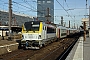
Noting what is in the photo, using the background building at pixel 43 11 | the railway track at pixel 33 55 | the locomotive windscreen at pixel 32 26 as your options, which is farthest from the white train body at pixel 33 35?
the background building at pixel 43 11

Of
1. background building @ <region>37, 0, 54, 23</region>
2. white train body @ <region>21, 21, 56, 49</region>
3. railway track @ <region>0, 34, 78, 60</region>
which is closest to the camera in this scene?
railway track @ <region>0, 34, 78, 60</region>

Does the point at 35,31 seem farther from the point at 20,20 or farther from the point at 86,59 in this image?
the point at 20,20

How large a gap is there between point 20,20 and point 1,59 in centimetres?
11277

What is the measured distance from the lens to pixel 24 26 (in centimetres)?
2089

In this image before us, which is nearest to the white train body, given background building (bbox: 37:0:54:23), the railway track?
the railway track

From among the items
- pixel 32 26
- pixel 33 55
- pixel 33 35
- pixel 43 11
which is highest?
pixel 43 11

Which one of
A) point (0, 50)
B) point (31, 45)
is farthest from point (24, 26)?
point (0, 50)

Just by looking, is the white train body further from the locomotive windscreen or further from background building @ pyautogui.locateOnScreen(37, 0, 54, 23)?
background building @ pyautogui.locateOnScreen(37, 0, 54, 23)

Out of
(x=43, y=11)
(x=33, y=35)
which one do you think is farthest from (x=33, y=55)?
(x=43, y=11)

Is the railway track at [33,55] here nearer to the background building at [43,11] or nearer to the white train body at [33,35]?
the white train body at [33,35]

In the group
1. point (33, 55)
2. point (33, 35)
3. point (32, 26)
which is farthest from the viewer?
point (32, 26)

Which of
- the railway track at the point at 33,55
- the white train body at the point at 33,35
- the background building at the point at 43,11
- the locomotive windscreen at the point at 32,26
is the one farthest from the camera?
the background building at the point at 43,11

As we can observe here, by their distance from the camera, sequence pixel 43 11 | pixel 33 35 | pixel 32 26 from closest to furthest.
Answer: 1. pixel 33 35
2. pixel 32 26
3. pixel 43 11

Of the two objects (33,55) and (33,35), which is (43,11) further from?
(33,55)
